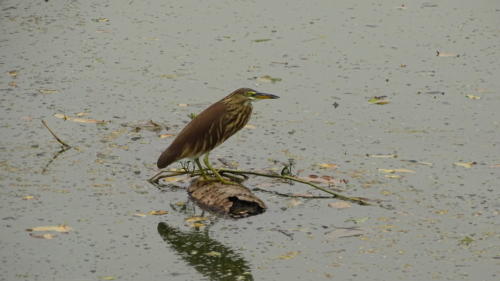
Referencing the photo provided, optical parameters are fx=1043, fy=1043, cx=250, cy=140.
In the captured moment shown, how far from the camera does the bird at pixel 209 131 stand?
7.14 m

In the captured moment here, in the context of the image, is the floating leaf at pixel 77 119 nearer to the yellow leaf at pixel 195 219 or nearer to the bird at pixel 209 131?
the bird at pixel 209 131

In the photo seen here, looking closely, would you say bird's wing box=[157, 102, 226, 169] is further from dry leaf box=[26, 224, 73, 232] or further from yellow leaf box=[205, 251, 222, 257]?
yellow leaf box=[205, 251, 222, 257]

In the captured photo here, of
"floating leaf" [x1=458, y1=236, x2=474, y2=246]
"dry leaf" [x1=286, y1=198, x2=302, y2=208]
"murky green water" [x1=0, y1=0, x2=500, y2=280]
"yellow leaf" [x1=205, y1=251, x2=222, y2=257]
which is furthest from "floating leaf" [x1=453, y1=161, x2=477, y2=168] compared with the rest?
"yellow leaf" [x1=205, y1=251, x2=222, y2=257]

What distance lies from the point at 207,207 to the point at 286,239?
2.33 feet

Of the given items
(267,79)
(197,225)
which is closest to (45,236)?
(197,225)

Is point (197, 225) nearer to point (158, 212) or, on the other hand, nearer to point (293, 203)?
point (158, 212)

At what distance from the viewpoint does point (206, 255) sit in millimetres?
6230

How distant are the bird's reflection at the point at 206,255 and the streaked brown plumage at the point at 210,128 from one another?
641 millimetres

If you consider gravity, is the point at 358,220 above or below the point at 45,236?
above

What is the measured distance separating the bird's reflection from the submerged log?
0.37 meters

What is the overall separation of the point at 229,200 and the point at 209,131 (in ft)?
1.85

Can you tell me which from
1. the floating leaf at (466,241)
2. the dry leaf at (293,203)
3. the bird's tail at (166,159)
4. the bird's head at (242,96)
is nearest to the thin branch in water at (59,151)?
the bird's tail at (166,159)

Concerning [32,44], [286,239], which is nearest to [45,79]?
[32,44]

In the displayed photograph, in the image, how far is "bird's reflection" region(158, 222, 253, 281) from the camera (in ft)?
19.6
